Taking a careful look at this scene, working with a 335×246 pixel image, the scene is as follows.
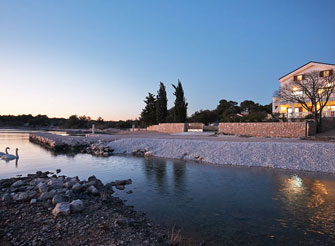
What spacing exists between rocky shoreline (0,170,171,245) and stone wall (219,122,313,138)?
2220 centimetres

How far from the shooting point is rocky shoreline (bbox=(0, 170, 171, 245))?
432 cm

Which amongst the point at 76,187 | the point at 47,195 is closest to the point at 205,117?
the point at 76,187

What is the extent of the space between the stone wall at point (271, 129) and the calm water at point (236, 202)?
504 inches

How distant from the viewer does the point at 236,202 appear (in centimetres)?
729

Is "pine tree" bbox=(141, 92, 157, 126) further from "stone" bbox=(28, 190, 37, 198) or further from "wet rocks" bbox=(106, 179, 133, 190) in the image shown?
"stone" bbox=(28, 190, 37, 198)

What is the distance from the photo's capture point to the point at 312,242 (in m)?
4.68

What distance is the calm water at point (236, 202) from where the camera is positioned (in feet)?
16.7

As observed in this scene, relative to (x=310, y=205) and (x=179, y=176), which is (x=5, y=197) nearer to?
(x=179, y=176)

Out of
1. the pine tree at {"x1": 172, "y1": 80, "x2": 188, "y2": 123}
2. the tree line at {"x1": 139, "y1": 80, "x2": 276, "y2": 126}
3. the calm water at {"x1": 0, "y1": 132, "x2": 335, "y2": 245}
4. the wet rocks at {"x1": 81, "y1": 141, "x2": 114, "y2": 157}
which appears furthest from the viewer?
the pine tree at {"x1": 172, "y1": 80, "x2": 188, "y2": 123}

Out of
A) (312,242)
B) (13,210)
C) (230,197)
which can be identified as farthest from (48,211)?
(312,242)

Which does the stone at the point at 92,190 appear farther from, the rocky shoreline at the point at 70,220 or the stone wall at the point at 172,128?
the stone wall at the point at 172,128

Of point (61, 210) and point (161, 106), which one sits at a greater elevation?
point (161, 106)

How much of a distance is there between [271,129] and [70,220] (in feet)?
79.6

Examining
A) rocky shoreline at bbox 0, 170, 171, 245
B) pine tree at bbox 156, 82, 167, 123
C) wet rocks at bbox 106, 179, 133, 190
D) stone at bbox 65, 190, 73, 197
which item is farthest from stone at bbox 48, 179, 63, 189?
pine tree at bbox 156, 82, 167, 123
